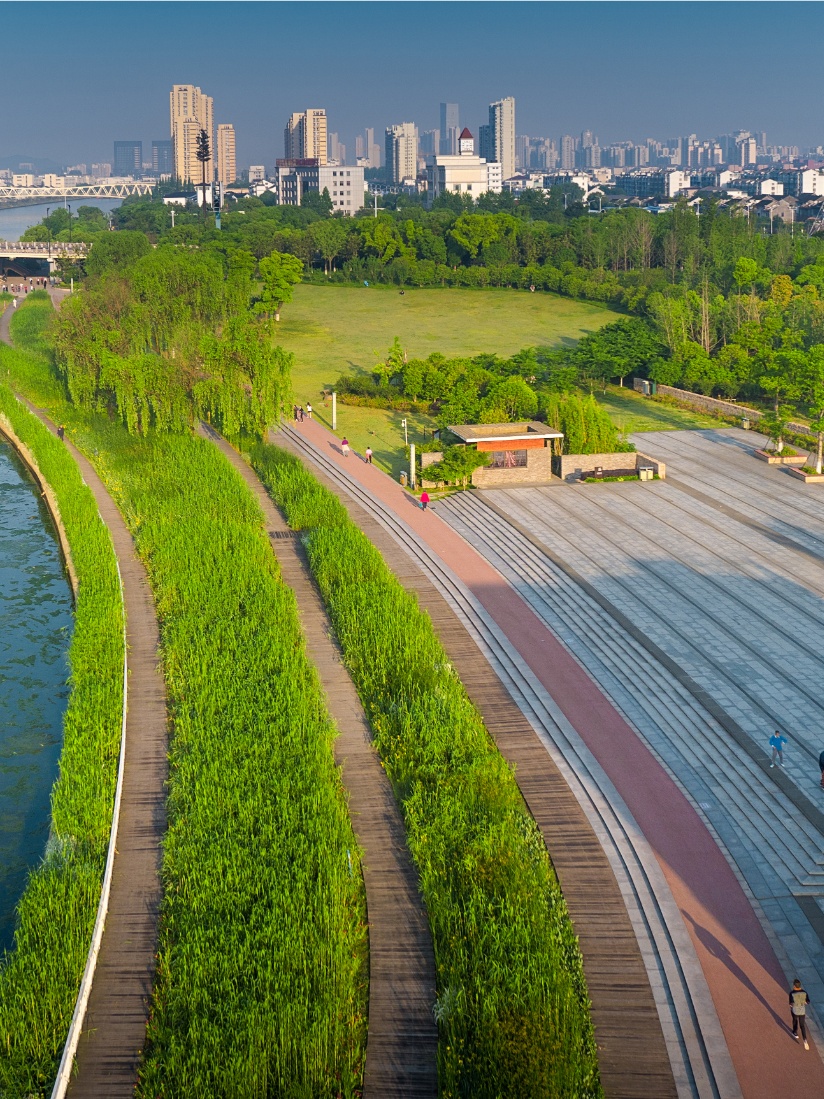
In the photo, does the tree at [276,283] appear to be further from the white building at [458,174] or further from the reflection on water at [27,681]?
the white building at [458,174]

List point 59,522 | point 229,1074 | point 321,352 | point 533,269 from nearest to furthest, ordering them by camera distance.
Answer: point 229,1074, point 59,522, point 321,352, point 533,269

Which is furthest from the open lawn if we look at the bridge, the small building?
the bridge

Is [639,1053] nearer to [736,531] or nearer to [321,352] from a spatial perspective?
[736,531]

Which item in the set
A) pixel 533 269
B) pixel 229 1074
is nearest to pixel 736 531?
pixel 229 1074

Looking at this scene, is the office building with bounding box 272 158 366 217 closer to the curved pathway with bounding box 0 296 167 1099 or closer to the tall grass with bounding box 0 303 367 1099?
the tall grass with bounding box 0 303 367 1099

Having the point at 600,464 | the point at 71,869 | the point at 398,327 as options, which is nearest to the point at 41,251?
the point at 398,327

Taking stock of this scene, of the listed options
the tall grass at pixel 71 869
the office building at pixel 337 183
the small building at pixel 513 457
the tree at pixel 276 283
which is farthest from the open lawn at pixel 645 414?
the office building at pixel 337 183

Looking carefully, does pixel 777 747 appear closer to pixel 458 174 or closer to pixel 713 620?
pixel 713 620
